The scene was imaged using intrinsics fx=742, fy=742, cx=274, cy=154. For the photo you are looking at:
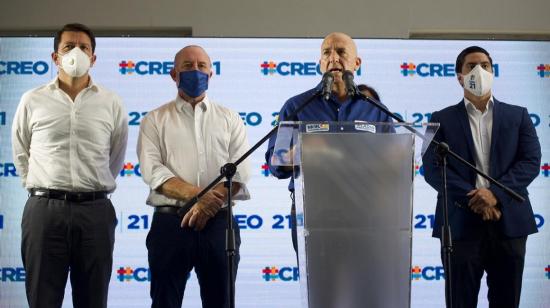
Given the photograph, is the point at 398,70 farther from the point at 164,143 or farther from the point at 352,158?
the point at 352,158

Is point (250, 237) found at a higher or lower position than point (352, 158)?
lower

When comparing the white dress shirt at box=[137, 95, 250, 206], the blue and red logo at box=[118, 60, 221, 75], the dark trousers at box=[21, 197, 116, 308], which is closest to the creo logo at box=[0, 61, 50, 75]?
the blue and red logo at box=[118, 60, 221, 75]

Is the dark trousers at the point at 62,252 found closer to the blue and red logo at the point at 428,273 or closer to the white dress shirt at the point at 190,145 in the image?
the white dress shirt at the point at 190,145

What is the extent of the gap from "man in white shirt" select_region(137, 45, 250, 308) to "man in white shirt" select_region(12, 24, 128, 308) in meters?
0.22

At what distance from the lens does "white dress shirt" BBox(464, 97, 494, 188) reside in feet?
12.8

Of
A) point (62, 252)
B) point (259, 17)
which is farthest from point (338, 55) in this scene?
point (259, 17)

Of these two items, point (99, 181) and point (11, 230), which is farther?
point (11, 230)

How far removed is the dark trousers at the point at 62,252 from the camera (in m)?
3.52

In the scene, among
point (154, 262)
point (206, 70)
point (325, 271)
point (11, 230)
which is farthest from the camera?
point (11, 230)

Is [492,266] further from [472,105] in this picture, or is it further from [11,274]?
[11,274]

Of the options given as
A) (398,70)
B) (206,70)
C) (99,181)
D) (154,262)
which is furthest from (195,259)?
(398,70)

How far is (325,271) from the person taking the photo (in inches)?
92.8

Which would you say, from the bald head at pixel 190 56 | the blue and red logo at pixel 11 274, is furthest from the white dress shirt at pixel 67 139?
the blue and red logo at pixel 11 274

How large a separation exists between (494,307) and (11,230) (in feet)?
10.6
